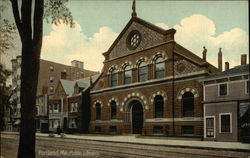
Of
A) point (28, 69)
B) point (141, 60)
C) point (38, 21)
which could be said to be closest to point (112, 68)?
point (141, 60)

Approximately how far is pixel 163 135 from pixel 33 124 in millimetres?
18166

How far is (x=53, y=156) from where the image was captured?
458 inches

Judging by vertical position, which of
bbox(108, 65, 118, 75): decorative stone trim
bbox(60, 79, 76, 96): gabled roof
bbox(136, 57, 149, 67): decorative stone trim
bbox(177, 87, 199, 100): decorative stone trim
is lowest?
bbox(177, 87, 199, 100): decorative stone trim

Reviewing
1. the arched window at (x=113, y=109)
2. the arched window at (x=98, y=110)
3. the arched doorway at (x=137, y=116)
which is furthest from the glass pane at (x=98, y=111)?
the arched doorway at (x=137, y=116)

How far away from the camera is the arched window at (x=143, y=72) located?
28.1 meters

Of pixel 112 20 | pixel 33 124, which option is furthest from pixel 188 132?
pixel 33 124

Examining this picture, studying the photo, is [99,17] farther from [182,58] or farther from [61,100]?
[61,100]

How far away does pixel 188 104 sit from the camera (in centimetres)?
2367

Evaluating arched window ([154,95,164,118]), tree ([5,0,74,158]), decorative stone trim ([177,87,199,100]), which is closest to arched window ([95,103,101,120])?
arched window ([154,95,164,118])

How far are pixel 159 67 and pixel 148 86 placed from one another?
248 centimetres

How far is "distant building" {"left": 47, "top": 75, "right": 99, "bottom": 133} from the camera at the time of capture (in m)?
37.1

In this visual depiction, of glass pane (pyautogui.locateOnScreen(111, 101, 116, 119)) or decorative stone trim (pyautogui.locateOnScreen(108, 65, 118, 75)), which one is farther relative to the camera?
decorative stone trim (pyautogui.locateOnScreen(108, 65, 118, 75))

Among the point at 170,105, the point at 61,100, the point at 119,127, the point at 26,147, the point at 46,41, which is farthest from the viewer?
the point at 61,100

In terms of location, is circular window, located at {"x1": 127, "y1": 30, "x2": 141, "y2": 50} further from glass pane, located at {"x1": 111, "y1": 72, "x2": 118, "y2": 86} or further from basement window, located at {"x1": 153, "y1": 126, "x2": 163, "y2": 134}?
basement window, located at {"x1": 153, "y1": 126, "x2": 163, "y2": 134}
